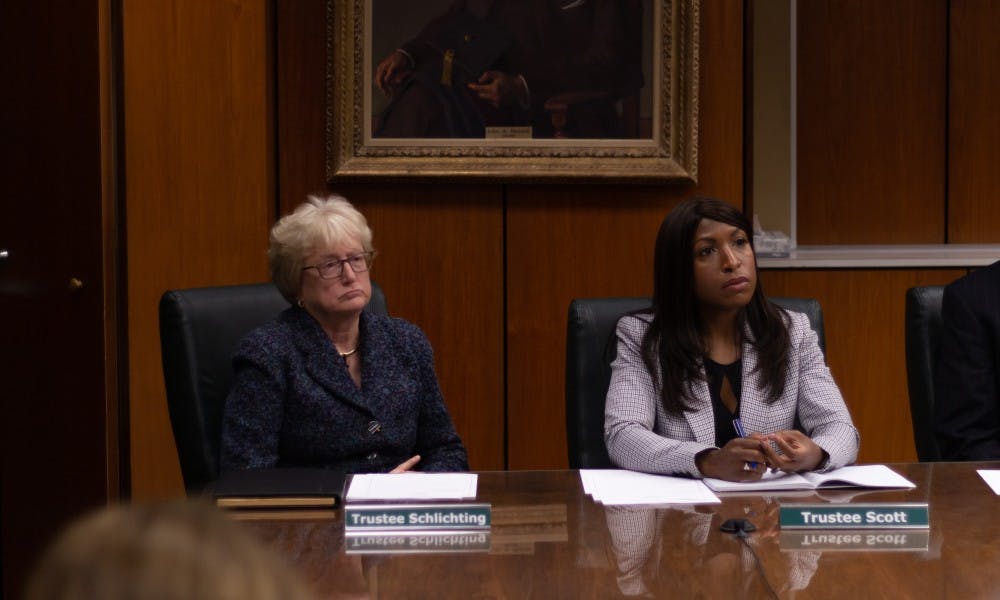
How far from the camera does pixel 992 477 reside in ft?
8.14

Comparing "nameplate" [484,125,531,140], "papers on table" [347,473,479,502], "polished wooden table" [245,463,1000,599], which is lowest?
"polished wooden table" [245,463,1000,599]

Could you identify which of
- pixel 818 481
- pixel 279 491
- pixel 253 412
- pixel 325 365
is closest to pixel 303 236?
pixel 325 365

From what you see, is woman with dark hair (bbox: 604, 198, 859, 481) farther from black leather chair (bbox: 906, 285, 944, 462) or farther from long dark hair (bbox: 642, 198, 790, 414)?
black leather chair (bbox: 906, 285, 944, 462)

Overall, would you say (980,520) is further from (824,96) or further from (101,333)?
(824,96)

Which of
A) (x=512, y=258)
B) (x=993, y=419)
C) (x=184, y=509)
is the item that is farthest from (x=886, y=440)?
(x=184, y=509)

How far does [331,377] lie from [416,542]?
957 millimetres

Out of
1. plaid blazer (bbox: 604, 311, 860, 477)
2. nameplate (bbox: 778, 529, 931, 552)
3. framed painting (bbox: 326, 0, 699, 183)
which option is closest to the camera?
nameplate (bbox: 778, 529, 931, 552)

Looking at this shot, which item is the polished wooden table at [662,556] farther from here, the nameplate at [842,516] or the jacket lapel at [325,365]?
the jacket lapel at [325,365]

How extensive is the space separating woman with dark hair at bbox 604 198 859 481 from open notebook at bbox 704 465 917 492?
191 mm

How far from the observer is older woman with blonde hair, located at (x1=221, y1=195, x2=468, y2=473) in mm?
2822

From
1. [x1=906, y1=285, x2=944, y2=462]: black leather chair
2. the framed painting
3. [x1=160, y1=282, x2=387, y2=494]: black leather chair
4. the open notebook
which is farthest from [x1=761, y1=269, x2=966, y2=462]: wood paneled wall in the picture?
[x1=160, y1=282, x2=387, y2=494]: black leather chair

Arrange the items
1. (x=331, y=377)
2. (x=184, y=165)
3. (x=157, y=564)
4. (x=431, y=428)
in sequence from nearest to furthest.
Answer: (x=157, y=564)
(x=331, y=377)
(x=431, y=428)
(x=184, y=165)

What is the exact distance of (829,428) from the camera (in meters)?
2.81

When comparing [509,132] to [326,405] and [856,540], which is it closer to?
[326,405]
